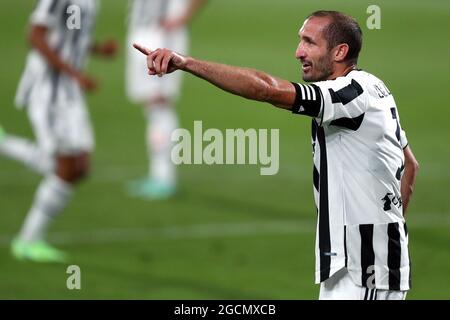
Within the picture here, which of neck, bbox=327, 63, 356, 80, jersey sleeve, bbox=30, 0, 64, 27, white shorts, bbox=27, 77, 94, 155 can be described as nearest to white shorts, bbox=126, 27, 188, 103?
white shorts, bbox=27, 77, 94, 155

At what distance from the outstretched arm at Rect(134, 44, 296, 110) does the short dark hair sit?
51cm

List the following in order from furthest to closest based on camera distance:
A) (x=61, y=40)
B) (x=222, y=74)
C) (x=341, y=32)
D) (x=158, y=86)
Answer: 1. (x=158, y=86)
2. (x=61, y=40)
3. (x=341, y=32)
4. (x=222, y=74)

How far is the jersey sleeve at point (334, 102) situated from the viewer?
4.96 m

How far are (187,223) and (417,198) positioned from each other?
2.89 metres

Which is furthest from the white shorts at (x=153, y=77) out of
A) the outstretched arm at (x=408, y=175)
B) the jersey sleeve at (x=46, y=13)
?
A: the outstretched arm at (x=408, y=175)

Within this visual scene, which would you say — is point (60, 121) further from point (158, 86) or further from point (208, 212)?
point (158, 86)

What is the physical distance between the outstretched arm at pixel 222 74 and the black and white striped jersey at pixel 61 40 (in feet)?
16.1

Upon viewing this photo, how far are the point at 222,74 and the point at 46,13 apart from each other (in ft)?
16.4

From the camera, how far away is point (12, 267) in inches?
370

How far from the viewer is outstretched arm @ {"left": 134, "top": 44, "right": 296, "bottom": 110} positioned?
15.8ft

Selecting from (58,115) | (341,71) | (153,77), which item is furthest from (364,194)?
(153,77)

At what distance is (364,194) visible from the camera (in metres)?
5.29

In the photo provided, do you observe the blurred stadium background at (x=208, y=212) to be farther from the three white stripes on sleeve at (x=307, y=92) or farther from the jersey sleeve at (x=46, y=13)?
the three white stripes on sleeve at (x=307, y=92)

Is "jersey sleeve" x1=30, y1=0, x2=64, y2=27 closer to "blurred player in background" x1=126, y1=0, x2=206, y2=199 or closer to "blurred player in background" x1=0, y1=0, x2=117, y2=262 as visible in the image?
"blurred player in background" x1=0, y1=0, x2=117, y2=262
